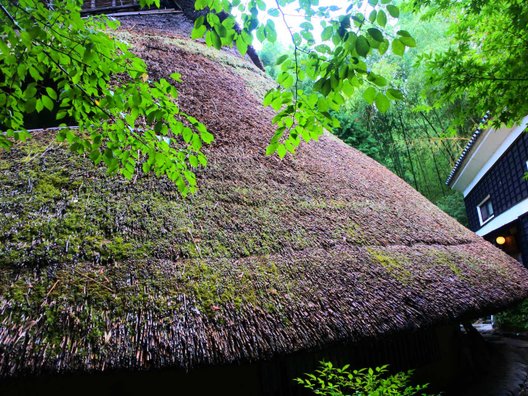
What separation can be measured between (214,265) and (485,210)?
1238 centimetres

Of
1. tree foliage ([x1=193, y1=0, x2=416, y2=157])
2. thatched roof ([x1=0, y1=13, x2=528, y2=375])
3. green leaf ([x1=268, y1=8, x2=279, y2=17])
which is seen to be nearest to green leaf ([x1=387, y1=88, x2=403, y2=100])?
tree foliage ([x1=193, y1=0, x2=416, y2=157])

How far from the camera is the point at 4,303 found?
2.07 metres

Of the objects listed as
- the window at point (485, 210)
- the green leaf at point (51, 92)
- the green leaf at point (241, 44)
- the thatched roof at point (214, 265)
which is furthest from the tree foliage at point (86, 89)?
the window at point (485, 210)

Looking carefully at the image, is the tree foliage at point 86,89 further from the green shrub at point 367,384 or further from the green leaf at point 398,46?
the green shrub at point 367,384

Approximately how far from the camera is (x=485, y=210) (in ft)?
38.9

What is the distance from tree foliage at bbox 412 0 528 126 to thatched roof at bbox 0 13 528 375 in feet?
5.08

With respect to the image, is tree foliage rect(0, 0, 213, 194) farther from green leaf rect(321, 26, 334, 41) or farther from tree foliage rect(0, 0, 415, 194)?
green leaf rect(321, 26, 334, 41)

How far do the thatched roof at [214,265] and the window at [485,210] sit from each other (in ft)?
25.7

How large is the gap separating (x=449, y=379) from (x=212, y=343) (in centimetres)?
435

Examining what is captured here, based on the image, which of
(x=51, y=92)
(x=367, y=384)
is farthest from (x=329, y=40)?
(x=367, y=384)

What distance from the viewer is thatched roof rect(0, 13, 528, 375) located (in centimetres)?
209

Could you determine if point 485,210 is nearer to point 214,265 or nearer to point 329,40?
point 214,265

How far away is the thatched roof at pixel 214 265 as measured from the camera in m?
2.09

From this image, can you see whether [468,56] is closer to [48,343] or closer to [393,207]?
[393,207]
